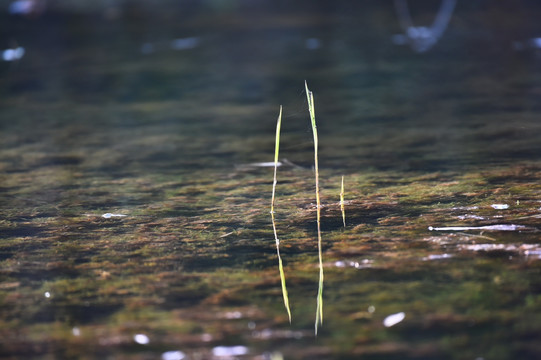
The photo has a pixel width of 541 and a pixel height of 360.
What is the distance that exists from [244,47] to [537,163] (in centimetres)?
330

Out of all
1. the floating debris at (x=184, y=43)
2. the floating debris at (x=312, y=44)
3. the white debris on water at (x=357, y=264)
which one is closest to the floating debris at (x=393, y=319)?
the white debris on water at (x=357, y=264)

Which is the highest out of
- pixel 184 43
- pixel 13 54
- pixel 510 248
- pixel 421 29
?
pixel 13 54

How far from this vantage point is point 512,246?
176 centimetres

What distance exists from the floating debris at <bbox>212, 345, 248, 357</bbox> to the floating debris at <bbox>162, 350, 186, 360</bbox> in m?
0.05

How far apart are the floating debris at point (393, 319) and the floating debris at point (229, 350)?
262mm

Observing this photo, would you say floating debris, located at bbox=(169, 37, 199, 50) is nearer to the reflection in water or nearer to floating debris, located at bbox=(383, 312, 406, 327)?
the reflection in water

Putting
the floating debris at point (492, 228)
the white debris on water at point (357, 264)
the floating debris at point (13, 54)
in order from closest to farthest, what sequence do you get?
the white debris on water at point (357, 264) → the floating debris at point (492, 228) → the floating debris at point (13, 54)

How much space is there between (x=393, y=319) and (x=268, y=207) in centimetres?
77

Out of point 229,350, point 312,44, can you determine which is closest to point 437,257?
point 229,350

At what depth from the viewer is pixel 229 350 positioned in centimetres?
138

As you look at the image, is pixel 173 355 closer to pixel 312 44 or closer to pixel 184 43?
pixel 312 44

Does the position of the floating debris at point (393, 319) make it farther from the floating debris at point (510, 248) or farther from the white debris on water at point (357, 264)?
the floating debris at point (510, 248)

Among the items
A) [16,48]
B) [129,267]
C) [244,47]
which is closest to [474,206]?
[129,267]

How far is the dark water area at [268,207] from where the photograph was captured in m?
1.45
